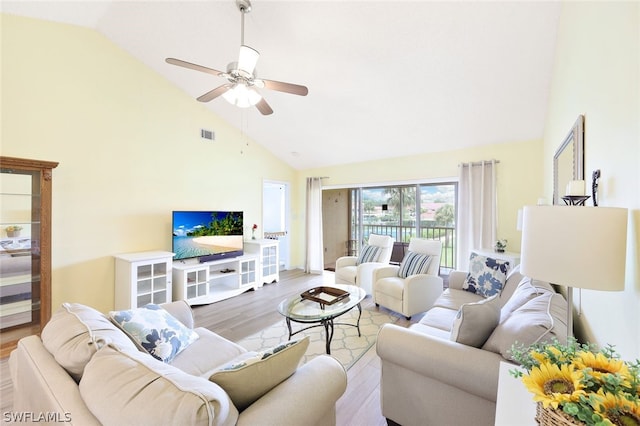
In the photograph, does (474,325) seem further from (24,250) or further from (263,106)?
(24,250)

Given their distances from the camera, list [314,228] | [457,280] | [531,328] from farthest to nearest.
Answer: [314,228] → [457,280] → [531,328]

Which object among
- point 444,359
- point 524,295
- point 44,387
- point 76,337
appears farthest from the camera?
point 524,295

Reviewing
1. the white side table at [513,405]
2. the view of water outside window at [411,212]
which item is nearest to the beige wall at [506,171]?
the view of water outside window at [411,212]

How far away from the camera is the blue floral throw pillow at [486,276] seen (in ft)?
9.07

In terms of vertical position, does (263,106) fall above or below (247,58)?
below

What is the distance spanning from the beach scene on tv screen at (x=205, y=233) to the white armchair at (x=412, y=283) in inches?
94.4

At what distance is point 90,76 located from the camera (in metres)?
3.17

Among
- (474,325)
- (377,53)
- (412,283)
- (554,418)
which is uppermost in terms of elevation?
(377,53)

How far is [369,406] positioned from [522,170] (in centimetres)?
355

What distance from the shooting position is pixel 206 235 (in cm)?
413

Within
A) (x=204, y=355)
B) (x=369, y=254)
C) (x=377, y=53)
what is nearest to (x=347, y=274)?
(x=369, y=254)

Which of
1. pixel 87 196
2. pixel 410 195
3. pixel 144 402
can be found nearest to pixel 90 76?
pixel 87 196

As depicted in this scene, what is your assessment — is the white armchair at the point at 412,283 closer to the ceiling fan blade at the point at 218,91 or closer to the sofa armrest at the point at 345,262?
the sofa armrest at the point at 345,262

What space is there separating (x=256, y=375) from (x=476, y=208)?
3905 mm
